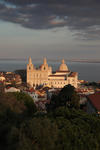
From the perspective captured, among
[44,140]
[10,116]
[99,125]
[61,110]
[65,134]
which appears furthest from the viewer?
[10,116]

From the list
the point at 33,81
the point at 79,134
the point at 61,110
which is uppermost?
the point at 33,81

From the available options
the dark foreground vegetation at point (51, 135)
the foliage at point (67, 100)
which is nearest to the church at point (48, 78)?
the foliage at point (67, 100)

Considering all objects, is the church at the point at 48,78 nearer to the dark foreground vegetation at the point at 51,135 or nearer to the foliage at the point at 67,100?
the foliage at the point at 67,100

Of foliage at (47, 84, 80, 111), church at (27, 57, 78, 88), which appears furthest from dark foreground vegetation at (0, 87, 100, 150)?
church at (27, 57, 78, 88)

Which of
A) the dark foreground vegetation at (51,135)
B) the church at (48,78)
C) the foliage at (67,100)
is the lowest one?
the dark foreground vegetation at (51,135)

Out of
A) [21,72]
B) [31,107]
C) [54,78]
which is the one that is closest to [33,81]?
[54,78]

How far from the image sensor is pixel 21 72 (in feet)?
206

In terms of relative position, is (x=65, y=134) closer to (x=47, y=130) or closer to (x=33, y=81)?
(x=47, y=130)

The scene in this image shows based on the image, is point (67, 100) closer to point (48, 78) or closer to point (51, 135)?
point (51, 135)

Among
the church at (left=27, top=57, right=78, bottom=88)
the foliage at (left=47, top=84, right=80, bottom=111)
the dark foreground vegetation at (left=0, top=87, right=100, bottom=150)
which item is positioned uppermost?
the church at (left=27, top=57, right=78, bottom=88)

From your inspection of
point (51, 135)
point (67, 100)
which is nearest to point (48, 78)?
point (67, 100)

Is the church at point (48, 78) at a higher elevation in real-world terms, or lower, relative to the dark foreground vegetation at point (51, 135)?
higher

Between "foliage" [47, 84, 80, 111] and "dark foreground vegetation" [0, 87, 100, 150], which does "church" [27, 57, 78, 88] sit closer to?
"foliage" [47, 84, 80, 111]

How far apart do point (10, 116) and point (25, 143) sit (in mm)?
3428
